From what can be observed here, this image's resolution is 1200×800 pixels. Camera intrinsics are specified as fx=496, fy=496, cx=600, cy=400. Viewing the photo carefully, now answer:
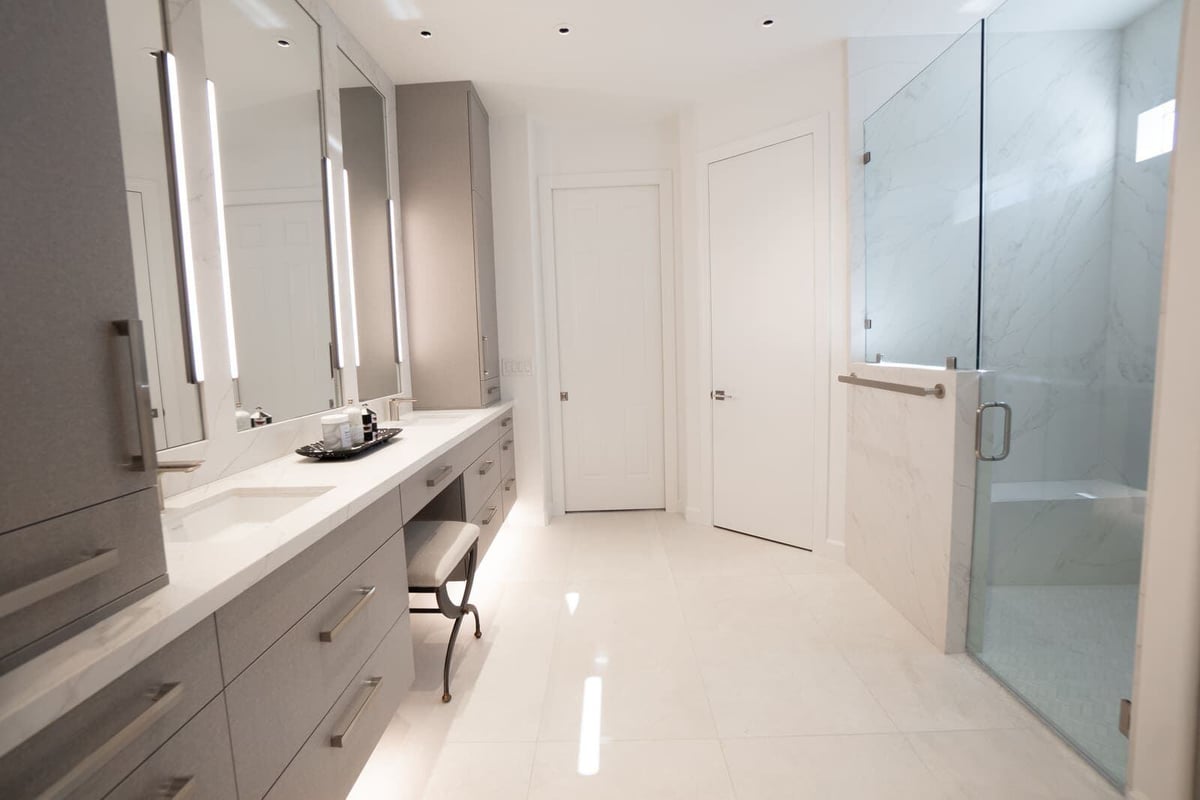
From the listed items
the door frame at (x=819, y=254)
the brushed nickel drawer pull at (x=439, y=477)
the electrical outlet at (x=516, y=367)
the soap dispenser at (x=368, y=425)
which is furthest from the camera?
the electrical outlet at (x=516, y=367)

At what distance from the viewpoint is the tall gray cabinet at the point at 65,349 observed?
0.55m

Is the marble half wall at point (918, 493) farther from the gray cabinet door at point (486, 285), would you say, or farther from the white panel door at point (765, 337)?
the gray cabinet door at point (486, 285)

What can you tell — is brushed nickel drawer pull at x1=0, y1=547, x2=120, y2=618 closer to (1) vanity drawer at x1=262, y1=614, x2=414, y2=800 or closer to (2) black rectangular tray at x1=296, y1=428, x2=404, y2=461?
(1) vanity drawer at x1=262, y1=614, x2=414, y2=800

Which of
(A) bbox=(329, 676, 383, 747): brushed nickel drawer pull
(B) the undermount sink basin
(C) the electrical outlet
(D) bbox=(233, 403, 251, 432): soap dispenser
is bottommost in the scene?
(A) bbox=(329, 676, 383, 747): brushed nickel drawer pull

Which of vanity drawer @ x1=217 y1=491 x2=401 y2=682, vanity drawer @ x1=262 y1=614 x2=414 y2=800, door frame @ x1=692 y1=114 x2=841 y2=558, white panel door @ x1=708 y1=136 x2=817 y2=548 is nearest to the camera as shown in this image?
vanity drawer @ x1=217 y1=491 x2=401 y2=682

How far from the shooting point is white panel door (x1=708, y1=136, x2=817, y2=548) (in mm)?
2865

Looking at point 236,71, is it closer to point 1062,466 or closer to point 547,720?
point 547,720

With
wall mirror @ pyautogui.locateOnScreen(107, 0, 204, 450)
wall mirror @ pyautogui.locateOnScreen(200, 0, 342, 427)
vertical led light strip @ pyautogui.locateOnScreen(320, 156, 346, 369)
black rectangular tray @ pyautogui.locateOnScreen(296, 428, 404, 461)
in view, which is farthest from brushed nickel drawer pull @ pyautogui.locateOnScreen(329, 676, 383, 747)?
vertical led light strip @ pyautogui.locateOnScreen(320, 156, 346, 369)

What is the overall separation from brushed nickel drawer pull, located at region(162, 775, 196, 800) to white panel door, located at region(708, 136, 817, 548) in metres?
2.87

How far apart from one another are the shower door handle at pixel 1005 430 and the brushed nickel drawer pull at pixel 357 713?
215 centimetres

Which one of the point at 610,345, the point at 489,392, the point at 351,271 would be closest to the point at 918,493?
the point at 610,345

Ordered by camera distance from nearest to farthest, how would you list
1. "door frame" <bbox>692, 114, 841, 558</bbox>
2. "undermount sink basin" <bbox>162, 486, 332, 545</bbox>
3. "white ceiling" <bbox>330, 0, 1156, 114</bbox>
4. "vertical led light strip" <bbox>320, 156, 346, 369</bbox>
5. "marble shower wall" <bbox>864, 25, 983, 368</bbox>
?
A: "undermount sink basin" <bbox>162, 486, 332, 545</bbox>
"marble shower wall" <bbox>864, 25, 983, 368</bbox>
"vertical led light strip" <bbox>320, 156, 346, 369</bbox>
"white ceiling" <bbox>330, 0, 1156, 114</bbox>
"door frame" <bbox>692, 114, 841, 558</bbox>

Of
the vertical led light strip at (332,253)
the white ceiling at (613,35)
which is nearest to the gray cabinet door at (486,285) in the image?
the white ceiling at (613,35)

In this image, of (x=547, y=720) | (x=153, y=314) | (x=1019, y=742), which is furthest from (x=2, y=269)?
(x=1019, y=742)
